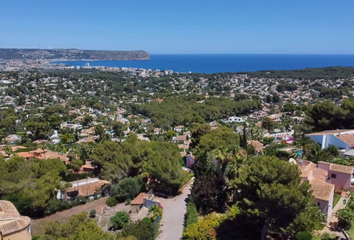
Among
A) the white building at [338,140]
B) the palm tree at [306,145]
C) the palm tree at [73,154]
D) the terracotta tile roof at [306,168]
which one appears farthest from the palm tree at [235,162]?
the palm tree at [73,154]

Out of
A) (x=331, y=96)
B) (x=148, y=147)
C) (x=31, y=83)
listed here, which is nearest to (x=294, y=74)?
(x=331, y=96)

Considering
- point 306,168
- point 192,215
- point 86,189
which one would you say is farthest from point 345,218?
point 86,189

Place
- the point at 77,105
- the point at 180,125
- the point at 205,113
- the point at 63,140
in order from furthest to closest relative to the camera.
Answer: the point at 77,105 < the point at 205,113 < the point at 180,125 < the point at 63,140

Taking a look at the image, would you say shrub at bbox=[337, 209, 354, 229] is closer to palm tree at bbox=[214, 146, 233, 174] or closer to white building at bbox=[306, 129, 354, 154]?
palm tree at bbox=[214, 146, 233, 174]

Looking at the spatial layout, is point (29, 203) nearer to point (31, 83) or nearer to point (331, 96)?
point (331, 96)

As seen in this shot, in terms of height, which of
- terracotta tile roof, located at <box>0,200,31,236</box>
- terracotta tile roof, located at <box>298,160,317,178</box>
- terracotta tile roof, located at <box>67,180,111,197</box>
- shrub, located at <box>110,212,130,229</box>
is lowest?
terracotta tile roof, located at <box>67,180,111,197</box>

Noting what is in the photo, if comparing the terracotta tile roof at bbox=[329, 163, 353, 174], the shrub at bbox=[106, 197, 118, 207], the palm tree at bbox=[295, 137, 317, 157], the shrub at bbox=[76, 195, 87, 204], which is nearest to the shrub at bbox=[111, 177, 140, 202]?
the shrub at bbox=[106, 197, 118, 207]

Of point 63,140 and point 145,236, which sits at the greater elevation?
point 145,236
